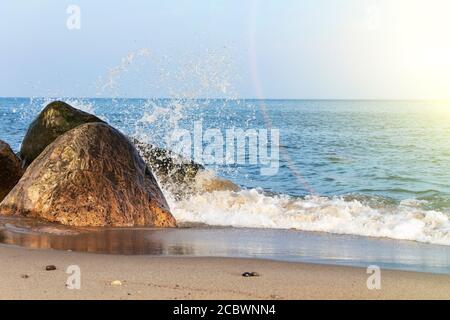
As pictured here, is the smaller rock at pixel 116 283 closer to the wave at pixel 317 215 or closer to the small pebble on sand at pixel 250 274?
the small pebble on sand at pixel 250 274

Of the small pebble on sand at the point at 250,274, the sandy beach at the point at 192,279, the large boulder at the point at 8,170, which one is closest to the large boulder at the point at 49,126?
the large boulder at the point at 8,170

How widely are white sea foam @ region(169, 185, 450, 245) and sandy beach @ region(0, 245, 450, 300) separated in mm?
3974

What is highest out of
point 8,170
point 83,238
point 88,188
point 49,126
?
point 49,126

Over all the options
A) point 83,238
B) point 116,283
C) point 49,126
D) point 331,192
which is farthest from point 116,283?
point 331,192

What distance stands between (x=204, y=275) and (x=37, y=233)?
A: 9.91 feet

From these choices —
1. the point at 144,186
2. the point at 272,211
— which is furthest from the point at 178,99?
the point at 144,186

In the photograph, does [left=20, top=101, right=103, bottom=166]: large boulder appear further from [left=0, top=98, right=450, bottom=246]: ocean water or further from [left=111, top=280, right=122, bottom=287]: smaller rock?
[left=111, top=280, right=122, bottom=287]: smaller rock

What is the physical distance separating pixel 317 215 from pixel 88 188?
410 cm

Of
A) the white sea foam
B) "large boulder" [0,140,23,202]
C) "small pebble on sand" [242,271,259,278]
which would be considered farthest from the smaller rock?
"large boulder" [0,140,23,202]

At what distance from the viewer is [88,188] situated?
8758 millimetres

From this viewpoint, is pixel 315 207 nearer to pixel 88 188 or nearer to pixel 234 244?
pixel 234 244

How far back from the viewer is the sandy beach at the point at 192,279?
188 inches

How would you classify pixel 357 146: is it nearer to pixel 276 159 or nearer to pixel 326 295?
pixel 276 159

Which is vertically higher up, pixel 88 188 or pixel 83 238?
pixel 88 188
